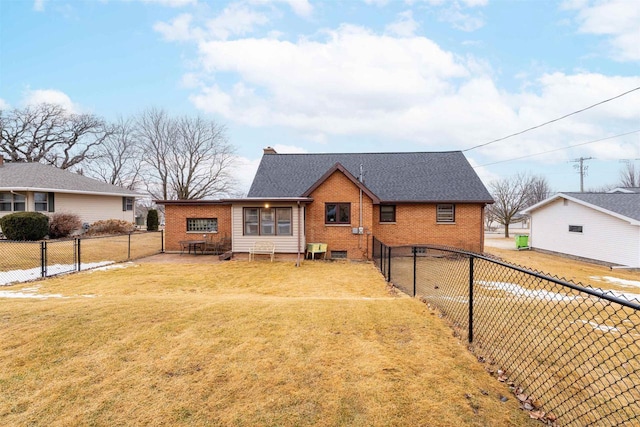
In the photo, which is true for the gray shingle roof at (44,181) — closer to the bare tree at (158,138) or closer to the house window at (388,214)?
the bare tree at (158,138)

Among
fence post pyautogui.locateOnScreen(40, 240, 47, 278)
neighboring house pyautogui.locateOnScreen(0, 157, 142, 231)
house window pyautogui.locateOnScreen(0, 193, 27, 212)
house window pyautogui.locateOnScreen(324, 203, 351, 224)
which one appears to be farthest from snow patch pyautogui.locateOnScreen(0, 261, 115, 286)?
house window pyautogui.locateOnScreen(0, 193, 27, 212)

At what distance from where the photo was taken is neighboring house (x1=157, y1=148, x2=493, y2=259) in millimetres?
15367

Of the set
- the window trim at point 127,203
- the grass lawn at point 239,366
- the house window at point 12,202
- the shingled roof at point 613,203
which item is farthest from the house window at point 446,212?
the house window at point 12,202

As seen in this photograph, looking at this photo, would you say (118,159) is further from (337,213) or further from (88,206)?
(337,213)

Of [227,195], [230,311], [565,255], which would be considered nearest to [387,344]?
[230,311]

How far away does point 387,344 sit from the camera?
420 centimetres

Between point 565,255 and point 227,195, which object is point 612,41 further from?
point 227,195

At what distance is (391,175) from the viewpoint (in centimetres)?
1962

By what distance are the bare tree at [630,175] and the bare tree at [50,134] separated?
85512 mm

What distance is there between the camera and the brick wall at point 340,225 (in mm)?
15727

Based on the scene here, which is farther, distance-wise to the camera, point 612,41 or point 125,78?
point 125,78

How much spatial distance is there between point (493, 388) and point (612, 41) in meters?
18.4

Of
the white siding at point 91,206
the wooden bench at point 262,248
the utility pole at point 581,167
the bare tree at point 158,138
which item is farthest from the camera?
the utility pole at point 581,167

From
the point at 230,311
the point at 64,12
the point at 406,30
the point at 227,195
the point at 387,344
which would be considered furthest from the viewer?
→ the point at 227,195
